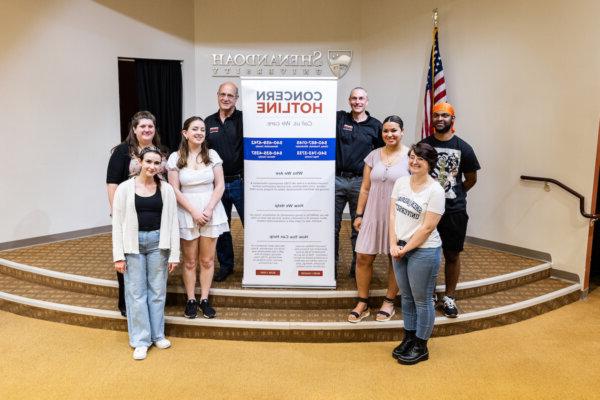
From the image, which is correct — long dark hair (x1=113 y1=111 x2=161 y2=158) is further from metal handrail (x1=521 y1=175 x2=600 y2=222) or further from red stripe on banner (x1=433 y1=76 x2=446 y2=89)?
metal handrail (x1=521 y1=175 x2=600 y2=222)

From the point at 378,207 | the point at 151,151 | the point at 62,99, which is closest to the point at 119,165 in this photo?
the point at 151,151

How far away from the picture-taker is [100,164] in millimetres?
6238

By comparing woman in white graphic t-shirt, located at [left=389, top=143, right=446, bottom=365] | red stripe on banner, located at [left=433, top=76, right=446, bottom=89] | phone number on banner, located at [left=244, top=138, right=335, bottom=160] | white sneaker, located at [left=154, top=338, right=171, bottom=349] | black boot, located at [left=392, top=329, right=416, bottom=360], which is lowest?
white sneaker, located at [left=154, top=338, right=171, bottom=349]

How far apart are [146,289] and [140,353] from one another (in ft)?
1.48

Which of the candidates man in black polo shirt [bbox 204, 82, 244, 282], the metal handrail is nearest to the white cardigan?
man in black polo shirt [bbox 204, 82, 244, 282]

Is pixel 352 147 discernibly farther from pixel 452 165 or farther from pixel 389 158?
pixel 452 165

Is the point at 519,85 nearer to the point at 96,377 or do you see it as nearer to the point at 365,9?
the point at 365,9

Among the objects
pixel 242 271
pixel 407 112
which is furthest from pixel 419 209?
pixel 407 112

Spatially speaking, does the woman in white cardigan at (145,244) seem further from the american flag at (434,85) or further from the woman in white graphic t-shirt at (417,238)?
the american flag at (434,85)

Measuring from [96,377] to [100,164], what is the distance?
140 inches

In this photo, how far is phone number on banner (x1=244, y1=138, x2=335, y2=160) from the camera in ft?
13.4

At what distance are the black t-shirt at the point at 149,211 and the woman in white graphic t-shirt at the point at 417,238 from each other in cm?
162

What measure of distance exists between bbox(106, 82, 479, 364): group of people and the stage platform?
17cm

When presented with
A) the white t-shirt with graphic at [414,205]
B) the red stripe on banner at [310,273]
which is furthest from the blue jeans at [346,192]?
the white t-shirt with graphic at [414,205]
